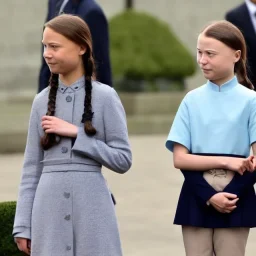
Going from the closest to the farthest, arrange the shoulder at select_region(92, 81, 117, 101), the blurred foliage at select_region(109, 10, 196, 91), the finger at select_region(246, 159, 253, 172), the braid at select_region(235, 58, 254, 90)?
the shoulder at select_region(92, 81, 117, 101) < the finger at select_region(246, 159, 253, 172) < the braid at select_region(235, 58, 254, 90) < the blurred foliage at select_region(109, 10, 196, 91)

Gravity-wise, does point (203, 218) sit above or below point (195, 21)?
below

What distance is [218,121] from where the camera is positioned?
480 cm

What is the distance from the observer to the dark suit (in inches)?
188

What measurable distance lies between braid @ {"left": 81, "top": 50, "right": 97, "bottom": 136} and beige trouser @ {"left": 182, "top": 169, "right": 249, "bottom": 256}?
2.02ft

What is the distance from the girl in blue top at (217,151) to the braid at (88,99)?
47 cm

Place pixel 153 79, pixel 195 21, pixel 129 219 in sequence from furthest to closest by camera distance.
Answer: pixel 195 21
pixel 153 79
pixel 129 219

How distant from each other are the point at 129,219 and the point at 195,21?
12669 mm

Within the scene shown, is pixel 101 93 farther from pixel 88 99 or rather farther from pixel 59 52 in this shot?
pixel 59 52

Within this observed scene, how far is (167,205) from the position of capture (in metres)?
9.26

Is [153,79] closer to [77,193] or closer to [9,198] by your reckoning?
[9,198]

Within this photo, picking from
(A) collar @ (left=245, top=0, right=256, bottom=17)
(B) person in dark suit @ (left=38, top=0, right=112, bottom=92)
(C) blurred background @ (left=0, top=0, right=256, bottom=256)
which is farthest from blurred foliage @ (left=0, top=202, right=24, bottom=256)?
(C) blurred background @ (left=0, top=0, right=256, bottom=256)

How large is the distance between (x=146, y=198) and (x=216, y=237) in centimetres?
480

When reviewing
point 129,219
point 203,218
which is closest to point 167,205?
point 129,219

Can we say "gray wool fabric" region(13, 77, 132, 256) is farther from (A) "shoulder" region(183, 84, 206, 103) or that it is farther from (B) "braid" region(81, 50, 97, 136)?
(A) "shoulder" region(183, 84, 206, 103)
